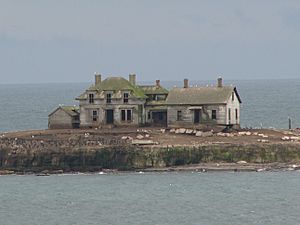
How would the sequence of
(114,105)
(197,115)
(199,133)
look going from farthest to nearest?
(114,105) < (197,115) < (199,133)

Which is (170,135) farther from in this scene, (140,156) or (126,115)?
(140,156)

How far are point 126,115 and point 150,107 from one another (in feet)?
7.59

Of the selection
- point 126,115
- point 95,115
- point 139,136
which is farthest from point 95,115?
point 139,136

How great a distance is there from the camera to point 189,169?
263 feet

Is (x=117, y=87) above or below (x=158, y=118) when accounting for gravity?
above

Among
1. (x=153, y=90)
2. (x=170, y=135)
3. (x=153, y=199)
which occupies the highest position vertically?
(x=153, y=90)

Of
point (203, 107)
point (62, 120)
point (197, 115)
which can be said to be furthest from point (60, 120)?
point (203, 107)

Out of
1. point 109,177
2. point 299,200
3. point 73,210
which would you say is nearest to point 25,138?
point 109,177

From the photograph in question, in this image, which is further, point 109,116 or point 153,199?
point 109,116

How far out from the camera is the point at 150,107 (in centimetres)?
9412

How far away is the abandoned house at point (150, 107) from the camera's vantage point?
3605 inches

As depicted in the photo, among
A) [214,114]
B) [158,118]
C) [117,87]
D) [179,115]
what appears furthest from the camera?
[158,118]

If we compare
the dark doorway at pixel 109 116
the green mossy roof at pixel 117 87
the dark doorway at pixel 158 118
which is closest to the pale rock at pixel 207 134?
the dark doorway at pixel 158 118

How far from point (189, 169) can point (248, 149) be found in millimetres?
5192
